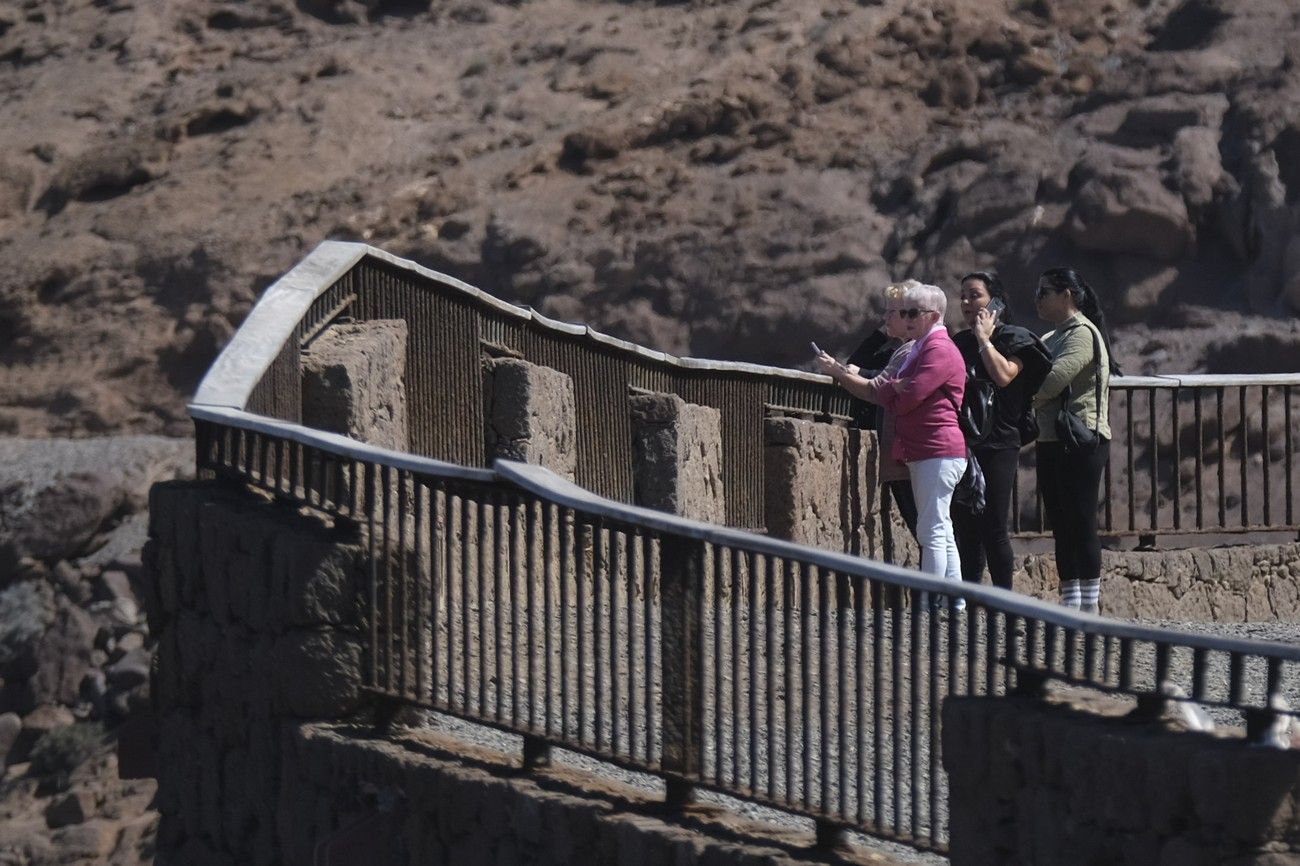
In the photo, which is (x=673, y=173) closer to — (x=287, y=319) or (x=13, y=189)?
(x=13, y=189)

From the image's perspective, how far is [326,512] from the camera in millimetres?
6469

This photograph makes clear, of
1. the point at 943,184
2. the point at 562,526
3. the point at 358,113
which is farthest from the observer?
the point at 358,113

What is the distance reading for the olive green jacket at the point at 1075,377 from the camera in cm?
838

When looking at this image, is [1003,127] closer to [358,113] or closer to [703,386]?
[358,113]

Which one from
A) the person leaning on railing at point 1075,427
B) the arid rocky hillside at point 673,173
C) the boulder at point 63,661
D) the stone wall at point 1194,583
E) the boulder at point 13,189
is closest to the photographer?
the person leaning on railing at point 1075,427

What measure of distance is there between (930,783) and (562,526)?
4.74 ft

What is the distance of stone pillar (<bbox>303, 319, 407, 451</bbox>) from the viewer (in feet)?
26.6

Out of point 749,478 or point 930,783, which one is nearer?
point 930,783

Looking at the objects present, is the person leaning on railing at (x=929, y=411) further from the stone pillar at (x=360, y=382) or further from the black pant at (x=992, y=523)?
the stone pillar at (x=360, y=382)

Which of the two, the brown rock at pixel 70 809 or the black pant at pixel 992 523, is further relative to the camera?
the brown rock at pixel 70 809

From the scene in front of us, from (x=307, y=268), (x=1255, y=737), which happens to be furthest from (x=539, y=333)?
(x=1255, y=737)

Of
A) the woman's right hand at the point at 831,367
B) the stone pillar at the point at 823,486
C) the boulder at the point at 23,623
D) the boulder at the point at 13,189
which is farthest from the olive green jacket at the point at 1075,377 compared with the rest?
the boulder at the point at 13,189

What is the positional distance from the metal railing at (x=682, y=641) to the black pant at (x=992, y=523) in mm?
1571

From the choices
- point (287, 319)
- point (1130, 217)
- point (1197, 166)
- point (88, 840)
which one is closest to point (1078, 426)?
point (287, 319)
